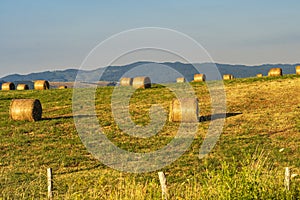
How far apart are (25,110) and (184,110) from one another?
9922 mm

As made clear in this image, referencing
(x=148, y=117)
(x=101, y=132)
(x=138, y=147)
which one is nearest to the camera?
(x=138, y=147)

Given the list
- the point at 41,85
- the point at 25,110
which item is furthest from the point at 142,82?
the point at 25,110

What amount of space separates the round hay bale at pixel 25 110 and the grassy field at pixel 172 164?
0.68 meters

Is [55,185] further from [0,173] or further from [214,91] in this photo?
[214,91]

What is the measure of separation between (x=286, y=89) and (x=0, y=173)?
29.8 meters

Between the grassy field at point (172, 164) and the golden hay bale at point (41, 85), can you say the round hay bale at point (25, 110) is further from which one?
the golden hay bale at point (41, 85)

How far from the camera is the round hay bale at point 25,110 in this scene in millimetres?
32188

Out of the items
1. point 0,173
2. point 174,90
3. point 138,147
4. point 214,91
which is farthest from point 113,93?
point 0,173

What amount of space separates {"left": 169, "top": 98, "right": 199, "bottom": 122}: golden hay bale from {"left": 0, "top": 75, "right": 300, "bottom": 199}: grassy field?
564mm

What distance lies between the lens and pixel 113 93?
48.3 m

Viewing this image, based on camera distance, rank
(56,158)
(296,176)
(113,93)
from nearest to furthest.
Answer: (296,176)
(56,158)
(113,93)

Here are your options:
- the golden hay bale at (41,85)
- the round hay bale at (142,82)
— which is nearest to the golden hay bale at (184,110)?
the round hay bale at (142,82)

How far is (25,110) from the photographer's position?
32.2m

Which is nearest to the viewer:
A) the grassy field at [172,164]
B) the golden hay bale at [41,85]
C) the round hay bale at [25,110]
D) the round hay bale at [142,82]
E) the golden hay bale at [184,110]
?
the grassy field at [172,164]
